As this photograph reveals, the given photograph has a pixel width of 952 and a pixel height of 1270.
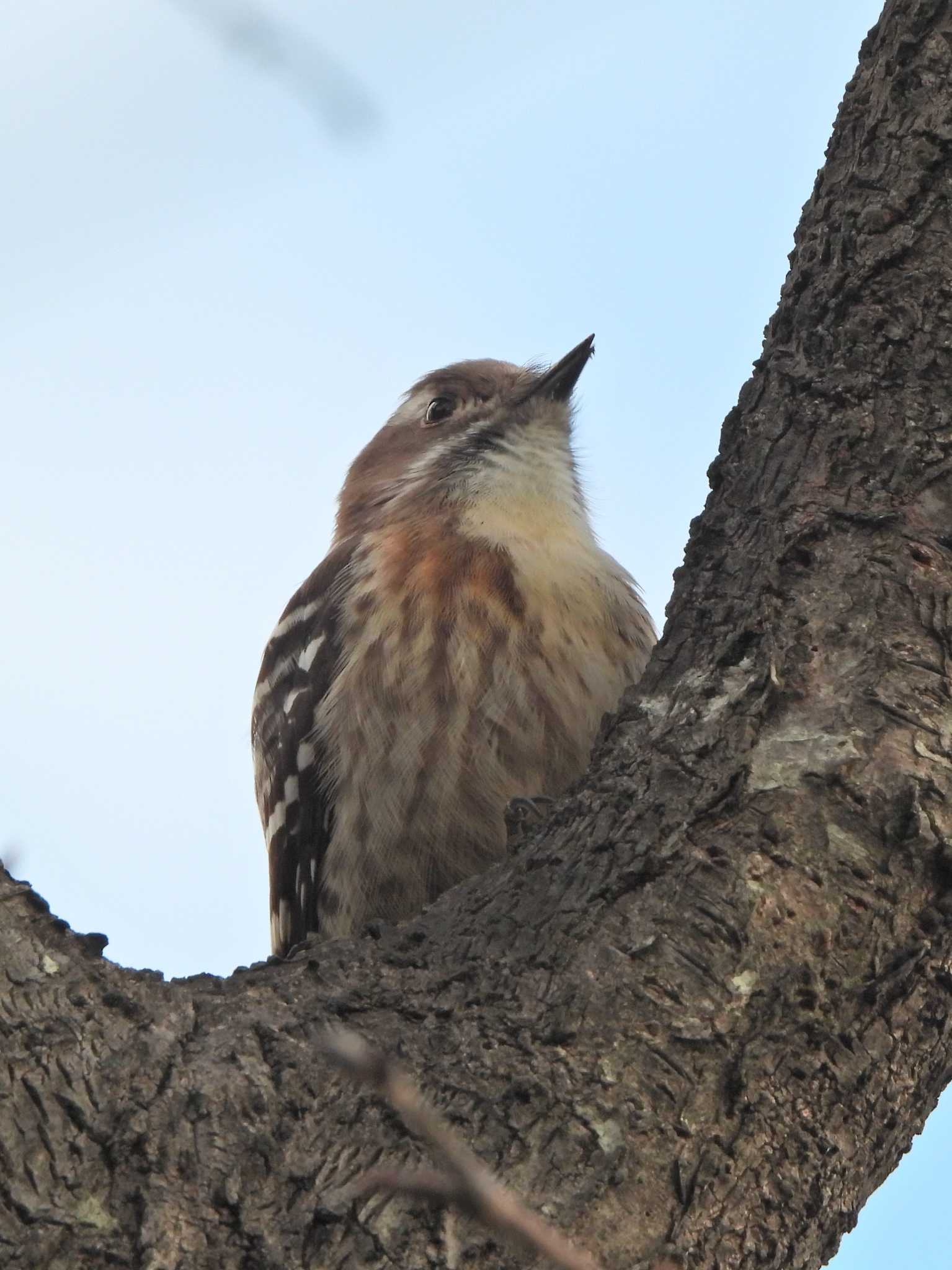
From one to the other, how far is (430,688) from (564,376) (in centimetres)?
250

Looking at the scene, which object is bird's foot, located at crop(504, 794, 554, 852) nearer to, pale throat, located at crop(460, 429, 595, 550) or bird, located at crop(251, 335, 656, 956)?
bird, located at crop(251, 335, 656, 956)

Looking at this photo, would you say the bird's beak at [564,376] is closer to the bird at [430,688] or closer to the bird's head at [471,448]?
the bird's head at [471,448]

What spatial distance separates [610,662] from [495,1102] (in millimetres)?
2875

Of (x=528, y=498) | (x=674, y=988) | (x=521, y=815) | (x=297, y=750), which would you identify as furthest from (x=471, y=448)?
(x=674, y=988)

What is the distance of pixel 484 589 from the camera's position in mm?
5859

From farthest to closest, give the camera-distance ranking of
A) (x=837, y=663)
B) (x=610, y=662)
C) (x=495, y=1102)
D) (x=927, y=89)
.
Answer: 1. (x=610, y=662)
2. (x=927, y=89)
3. (x=837, y=663)
4. (x=495, y=1102)

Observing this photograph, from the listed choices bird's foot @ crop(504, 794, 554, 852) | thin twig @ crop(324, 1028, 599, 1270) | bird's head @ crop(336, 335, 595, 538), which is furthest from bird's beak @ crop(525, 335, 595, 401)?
thin twig @ crop(324, 1028, 599, 1270)

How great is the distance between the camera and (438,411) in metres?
7.73

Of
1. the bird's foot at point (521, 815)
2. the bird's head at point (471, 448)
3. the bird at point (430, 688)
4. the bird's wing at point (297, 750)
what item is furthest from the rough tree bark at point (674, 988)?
the bird's head at point (471, 448)

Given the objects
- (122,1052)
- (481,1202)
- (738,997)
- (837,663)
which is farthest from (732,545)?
(481,1202)

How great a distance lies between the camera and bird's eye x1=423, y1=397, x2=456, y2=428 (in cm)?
767

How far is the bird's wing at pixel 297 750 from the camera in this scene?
588 centimetres

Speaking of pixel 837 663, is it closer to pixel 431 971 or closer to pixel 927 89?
pixel 431 971

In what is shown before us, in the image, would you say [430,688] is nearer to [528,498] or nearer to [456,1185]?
[528,498]
